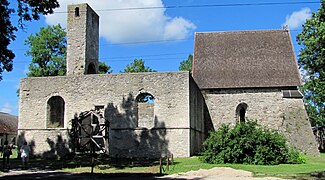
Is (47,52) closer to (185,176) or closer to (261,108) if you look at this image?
(261,108)

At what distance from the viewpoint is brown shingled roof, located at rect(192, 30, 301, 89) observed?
102 ft

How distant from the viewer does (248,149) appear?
20641 millimetres

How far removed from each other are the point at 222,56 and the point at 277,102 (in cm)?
622

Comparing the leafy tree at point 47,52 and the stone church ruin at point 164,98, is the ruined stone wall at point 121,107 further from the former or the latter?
the leafy tree at point 47,52

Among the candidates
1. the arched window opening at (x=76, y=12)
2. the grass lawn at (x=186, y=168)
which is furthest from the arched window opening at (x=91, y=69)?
the grass lawn at (x=186, y=168)

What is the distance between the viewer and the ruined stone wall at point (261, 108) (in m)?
29.1

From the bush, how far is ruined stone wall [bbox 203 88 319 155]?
8.27 m

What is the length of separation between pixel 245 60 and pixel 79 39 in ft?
46.2

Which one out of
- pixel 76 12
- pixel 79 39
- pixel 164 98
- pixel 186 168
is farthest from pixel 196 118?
pixel 76 12

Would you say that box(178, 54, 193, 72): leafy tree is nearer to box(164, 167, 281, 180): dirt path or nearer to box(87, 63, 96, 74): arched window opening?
box(87, 63, 96, 74): arched window opening

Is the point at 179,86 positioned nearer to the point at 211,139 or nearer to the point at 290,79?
the point at 211,139

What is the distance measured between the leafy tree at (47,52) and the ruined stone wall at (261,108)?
1812 centimetres

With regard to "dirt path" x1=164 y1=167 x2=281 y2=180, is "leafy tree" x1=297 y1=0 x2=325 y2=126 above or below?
above

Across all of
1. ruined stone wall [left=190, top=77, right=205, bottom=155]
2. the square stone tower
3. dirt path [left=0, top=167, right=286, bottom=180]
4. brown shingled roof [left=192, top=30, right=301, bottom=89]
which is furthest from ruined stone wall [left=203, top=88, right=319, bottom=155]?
dirt path [left=0, top=167, right=286, bottom=180]
